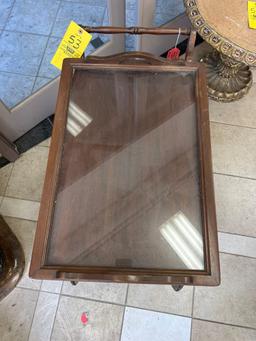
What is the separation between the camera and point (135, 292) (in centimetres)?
133

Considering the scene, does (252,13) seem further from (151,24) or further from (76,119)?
(76,119)

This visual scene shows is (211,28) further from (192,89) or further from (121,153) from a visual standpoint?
(121,153)

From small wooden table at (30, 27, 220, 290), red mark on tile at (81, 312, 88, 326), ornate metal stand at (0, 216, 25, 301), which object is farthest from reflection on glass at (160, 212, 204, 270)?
ornate metal stand at (0, 216, 25, 301)

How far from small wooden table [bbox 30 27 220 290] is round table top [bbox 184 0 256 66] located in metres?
0.21

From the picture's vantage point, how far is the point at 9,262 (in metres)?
1.32

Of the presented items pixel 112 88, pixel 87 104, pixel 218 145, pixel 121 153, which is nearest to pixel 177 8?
pixel 218 145

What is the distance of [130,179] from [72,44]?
569mm

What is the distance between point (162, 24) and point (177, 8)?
142 mm

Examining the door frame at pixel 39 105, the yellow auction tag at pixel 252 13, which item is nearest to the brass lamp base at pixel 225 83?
the yellow auction tag at pixel 252 13

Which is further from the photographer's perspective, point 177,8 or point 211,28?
point 177,8

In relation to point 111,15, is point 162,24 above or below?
below

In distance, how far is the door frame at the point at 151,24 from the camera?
4.78 feet

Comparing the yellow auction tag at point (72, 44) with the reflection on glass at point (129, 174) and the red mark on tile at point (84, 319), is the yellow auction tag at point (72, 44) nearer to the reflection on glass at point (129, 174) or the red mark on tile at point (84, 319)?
the reflection on glass at point (129, 174)

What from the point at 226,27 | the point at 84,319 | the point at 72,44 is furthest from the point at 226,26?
the point at 84,319
